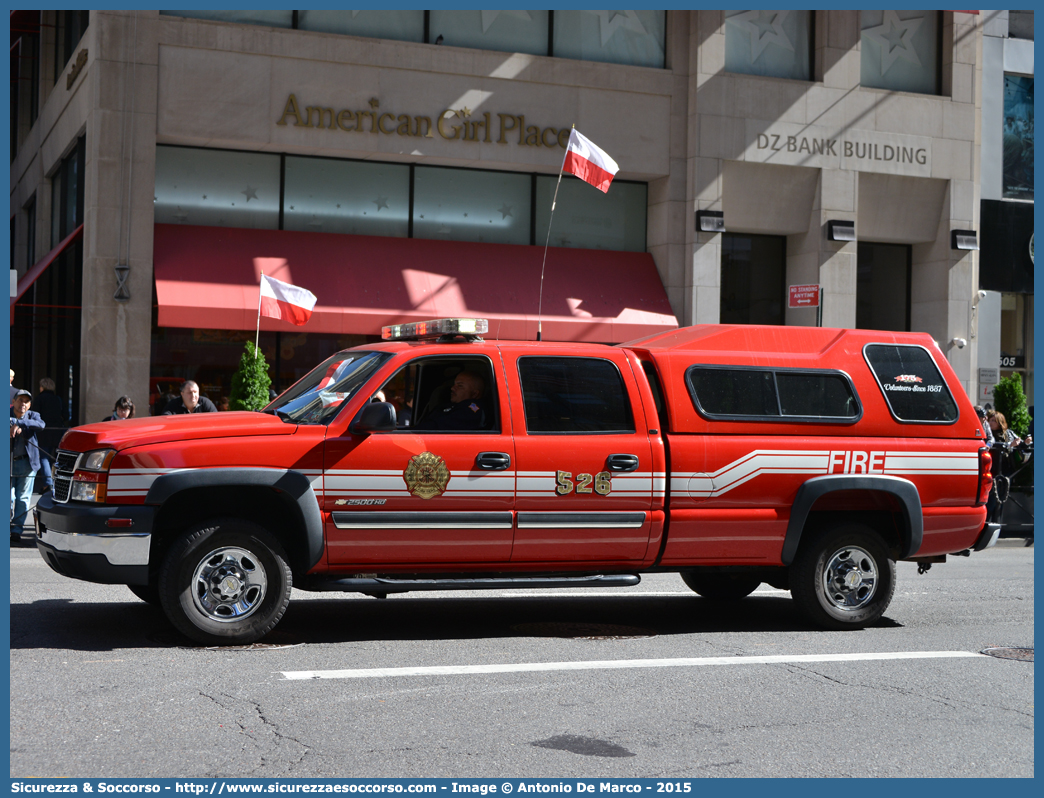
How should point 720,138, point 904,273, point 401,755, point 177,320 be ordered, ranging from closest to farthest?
→ point 401,755 < point 177,320 < point 720,138 < point 904,273

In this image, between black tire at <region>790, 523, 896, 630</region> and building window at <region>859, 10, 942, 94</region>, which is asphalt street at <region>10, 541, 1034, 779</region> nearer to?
black tire at <region>790, 523, 896, 630</region>

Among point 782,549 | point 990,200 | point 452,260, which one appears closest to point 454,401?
point 782,549

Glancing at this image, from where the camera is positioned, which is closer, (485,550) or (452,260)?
(485,550)

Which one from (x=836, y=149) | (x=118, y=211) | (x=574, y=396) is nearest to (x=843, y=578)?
(x=574, y=396)

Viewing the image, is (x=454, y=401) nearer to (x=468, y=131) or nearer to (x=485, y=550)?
(x=485, y=550)

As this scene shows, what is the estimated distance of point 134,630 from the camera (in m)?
7.50

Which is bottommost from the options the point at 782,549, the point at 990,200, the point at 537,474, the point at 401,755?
the point at 401,755

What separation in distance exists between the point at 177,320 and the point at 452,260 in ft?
16.3

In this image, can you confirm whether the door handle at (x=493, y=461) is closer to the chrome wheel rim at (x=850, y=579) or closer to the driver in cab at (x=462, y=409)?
the driver in cab at (x=462, y=409)

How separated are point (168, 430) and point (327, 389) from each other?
3.61 ft

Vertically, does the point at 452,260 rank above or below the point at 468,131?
below

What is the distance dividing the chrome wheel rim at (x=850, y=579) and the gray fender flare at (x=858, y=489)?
0.91ft

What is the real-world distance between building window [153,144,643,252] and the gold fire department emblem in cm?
1353

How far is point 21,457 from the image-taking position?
1296 cm
